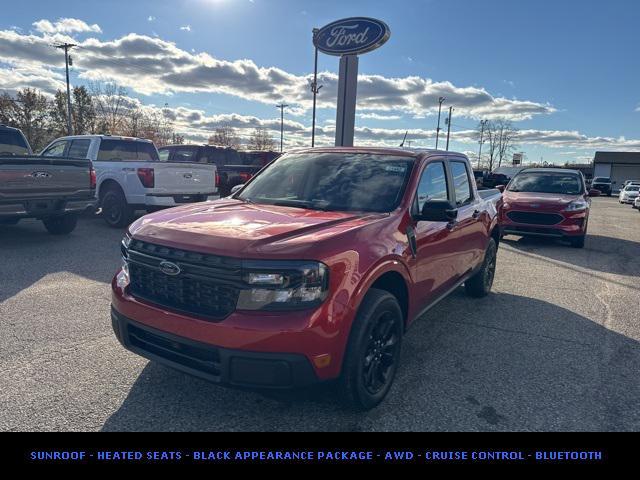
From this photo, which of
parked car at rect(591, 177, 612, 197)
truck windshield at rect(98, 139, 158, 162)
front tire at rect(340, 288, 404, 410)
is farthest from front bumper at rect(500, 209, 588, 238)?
parked car at rect(591, 177, 612, 197)

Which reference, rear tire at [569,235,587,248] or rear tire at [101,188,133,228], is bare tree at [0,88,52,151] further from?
rear tire at [569,235,587,248]

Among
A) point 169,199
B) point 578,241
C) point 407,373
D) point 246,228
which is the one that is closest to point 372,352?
point 407,373

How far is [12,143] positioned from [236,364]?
9921 millimetres

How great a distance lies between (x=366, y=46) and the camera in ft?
42.2

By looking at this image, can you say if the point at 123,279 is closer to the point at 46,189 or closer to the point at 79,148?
the point at 46,189

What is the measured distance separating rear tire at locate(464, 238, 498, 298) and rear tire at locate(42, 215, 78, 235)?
7.18 meters

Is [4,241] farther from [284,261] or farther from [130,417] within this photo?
[284,261]

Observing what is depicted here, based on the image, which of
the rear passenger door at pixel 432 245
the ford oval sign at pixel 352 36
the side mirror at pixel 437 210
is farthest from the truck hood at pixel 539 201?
the side mirror at pixel 437 210

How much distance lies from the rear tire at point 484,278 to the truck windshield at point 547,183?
5.75 metres

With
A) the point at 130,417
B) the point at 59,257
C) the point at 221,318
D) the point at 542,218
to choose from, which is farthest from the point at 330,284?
the point at 542,218

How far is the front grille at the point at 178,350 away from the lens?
8.15 feet

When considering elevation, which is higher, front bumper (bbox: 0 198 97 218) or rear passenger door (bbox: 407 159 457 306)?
rear passenger door (bbox: 407 159 457 306)

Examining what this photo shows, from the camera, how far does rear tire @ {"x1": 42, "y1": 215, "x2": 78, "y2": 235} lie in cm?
838

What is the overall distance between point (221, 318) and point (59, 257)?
5.58 m
